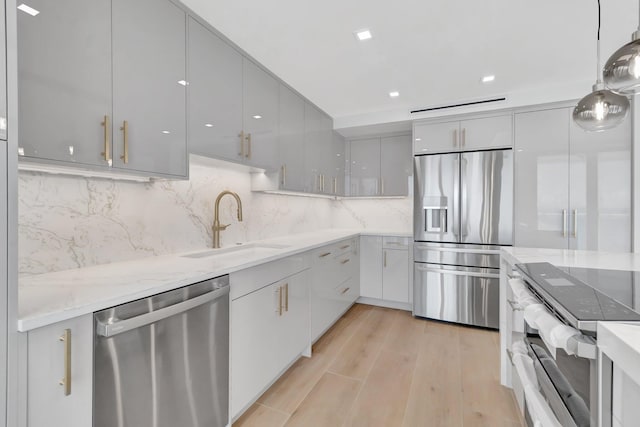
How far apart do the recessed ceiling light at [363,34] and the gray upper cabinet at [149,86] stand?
1055 millimetres

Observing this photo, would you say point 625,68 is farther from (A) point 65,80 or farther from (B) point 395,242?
(B) point 395,242

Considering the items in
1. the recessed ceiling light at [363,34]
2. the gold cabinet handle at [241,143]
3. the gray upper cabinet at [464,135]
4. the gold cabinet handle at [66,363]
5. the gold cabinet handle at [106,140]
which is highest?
the recessed ceiling light at [363,34]

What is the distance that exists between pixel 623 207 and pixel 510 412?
2.17m

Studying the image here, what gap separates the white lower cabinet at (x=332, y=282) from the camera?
2469 millimetres

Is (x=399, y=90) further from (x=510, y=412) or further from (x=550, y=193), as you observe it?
(x=510, y=412)

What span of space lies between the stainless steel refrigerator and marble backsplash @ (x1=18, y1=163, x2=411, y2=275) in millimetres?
1722

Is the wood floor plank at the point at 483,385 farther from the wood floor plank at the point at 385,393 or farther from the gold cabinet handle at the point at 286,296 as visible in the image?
the gold cabinet handle at the point at 286,296

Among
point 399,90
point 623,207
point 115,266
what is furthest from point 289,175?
point 623,207

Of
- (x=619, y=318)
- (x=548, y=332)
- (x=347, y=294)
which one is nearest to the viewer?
(x=619, y=318)

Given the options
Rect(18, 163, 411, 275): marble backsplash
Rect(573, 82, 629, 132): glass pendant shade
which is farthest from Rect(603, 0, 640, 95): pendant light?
Rect(18, 163, 411, 275): marble backsplash

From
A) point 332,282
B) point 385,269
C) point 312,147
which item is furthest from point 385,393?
point 312,147

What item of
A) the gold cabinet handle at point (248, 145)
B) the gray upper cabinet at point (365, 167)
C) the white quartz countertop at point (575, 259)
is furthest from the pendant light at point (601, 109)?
the gray upper cabinet at point (365, 167)

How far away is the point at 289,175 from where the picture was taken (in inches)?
108

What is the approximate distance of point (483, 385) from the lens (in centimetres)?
202
